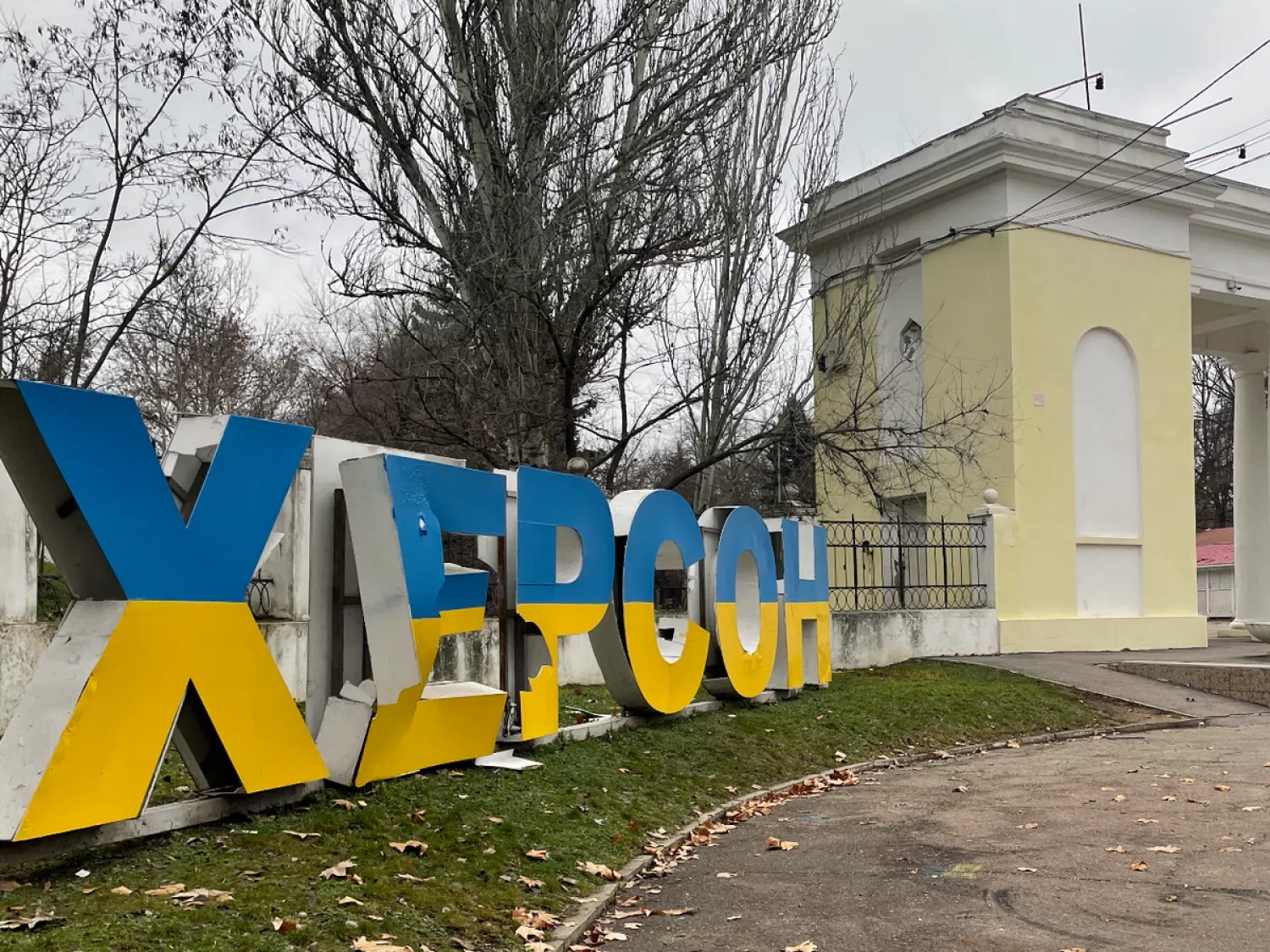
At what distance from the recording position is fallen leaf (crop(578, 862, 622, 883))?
7.31 m

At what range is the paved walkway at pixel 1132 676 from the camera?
16.5 metres

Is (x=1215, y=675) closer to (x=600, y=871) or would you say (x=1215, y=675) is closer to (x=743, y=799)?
(x=743, y=799)

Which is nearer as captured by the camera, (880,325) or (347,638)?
(347,638)

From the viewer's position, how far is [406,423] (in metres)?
15.8

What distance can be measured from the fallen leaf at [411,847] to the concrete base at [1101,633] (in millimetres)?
15161

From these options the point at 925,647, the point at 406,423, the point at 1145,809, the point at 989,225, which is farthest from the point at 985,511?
the point at 1145,809

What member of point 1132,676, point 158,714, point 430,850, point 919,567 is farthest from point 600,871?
point 919,567

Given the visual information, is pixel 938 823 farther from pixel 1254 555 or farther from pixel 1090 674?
pixel 1254 555

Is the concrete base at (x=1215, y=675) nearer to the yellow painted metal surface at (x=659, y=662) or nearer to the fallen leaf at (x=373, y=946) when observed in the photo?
the yellow painted metal surface at (x=659, y=662)

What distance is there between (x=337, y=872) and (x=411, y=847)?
2.51 ft

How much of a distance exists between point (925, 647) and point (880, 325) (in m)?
7.44

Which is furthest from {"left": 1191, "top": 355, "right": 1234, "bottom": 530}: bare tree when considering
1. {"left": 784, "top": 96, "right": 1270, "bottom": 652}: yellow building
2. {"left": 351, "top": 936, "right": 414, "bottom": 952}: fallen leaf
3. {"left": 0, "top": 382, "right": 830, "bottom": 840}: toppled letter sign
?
{"left": 351, "top": 936, "right": 414, "bottom": 952}: fallen leaf

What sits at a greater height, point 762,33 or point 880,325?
point 762,33

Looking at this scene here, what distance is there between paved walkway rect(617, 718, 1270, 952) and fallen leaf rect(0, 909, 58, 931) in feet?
8.86
